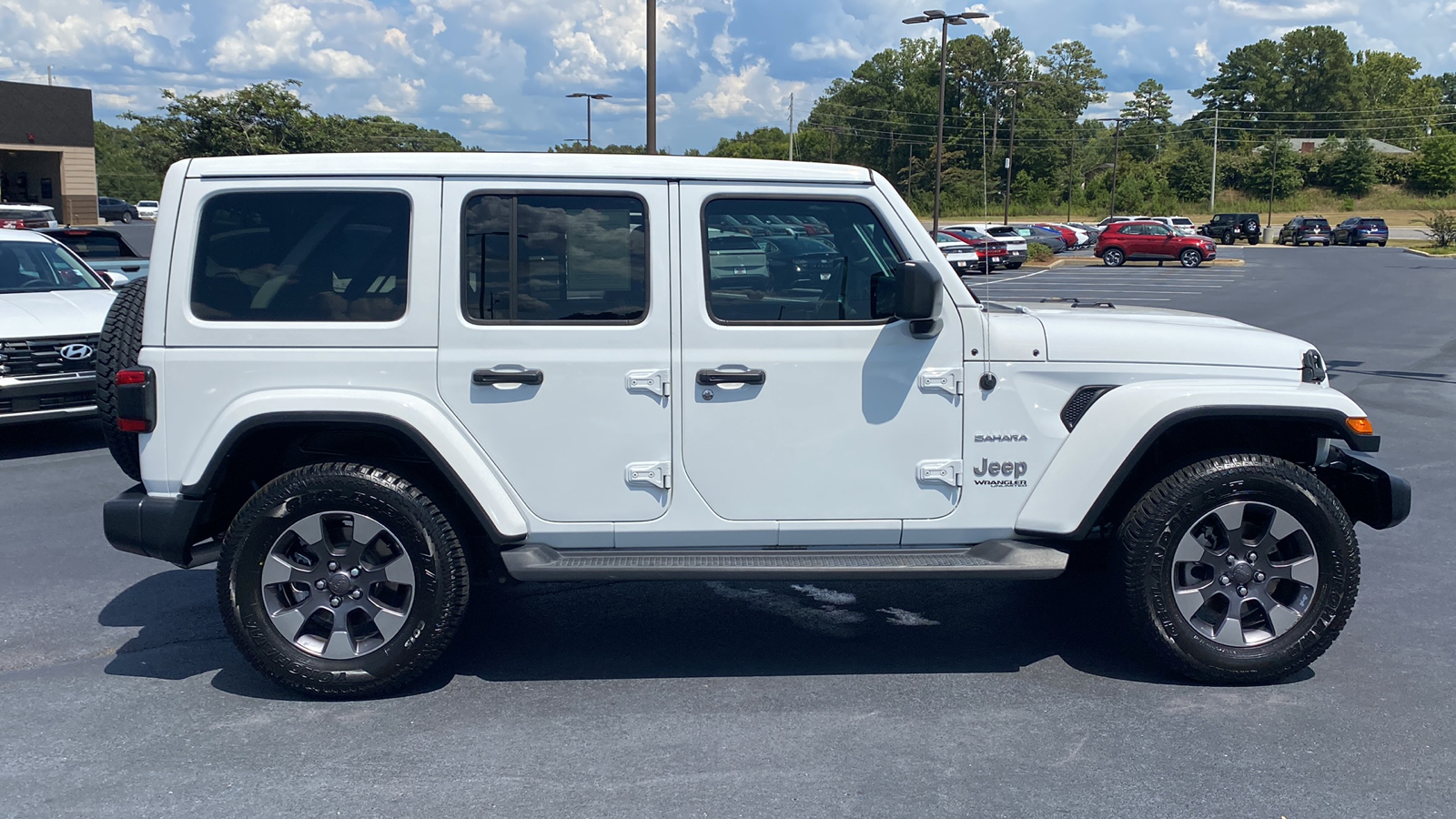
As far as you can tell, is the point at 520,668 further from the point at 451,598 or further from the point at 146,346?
the point at 146,346

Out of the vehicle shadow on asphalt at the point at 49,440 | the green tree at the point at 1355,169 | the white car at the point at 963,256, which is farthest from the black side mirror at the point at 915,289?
the green tree at the point at 1355,169

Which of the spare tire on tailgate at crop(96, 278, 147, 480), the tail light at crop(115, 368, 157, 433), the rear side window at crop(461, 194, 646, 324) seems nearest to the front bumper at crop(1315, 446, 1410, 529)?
the rear side window at crop(461, 194, 646, 324)

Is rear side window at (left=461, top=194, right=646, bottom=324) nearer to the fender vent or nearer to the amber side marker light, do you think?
the fender vent

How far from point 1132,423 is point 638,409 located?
179 centimetres

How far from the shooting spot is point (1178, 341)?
4.44 m

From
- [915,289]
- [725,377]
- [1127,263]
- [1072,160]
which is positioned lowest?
[725,377]

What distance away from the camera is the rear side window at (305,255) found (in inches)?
170

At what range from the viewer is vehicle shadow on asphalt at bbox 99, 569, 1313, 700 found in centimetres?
474

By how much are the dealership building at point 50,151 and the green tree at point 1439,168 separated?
9707cm

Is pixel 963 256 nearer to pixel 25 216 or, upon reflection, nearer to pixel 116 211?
pixel 25 216

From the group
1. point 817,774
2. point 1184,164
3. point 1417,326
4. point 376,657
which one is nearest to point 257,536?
point 376,657

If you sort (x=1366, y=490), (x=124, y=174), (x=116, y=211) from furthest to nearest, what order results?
(x=124, y=174), (x=116, y=211), (x=1366, y=490)

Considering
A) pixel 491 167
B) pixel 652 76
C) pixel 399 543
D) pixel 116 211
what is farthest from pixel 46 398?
pixel 116 211

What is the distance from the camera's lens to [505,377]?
4.29 meters
